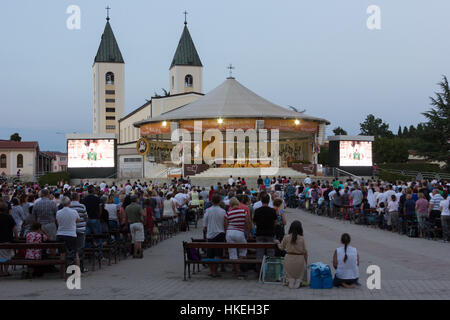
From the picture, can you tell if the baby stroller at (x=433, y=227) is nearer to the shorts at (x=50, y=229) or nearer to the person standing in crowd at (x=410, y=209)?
the person standing in crowd at (x=410, y=209)

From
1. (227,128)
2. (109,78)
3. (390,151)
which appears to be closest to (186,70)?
(109,78)

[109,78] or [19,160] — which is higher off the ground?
[109,78]

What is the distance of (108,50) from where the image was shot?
95625mm

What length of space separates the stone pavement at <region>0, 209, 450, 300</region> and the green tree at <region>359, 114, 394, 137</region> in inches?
4108

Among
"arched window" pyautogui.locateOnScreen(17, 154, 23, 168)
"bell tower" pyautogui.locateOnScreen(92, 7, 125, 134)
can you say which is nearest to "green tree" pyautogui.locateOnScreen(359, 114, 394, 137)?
"bell tower" pyautogui.locateOnScreen(92, 7, 125, 134)

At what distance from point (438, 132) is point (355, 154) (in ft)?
27.5

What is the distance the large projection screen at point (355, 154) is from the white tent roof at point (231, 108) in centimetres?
378

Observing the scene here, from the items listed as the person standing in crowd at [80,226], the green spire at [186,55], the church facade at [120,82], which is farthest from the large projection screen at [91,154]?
the green spire at [186,55]

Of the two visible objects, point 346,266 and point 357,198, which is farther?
point 357,198

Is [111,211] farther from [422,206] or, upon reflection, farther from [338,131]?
[338,131]

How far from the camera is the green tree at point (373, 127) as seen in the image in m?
116
